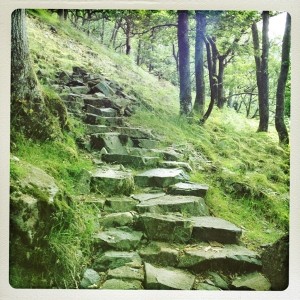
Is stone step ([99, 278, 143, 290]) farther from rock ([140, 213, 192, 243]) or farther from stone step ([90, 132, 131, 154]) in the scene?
stone step ([90, 132, 131, 154])

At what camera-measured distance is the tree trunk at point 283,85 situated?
2.77 metres

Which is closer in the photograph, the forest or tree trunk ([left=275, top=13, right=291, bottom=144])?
the forest

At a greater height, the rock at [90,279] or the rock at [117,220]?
the rock at [117,220]

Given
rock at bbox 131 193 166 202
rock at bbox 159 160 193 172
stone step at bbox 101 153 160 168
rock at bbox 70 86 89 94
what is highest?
rock at bbox 70 86 89 94

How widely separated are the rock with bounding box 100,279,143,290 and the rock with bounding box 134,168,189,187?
26.5 inches

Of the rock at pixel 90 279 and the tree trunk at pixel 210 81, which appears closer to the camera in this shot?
the rock at pixel 90 279

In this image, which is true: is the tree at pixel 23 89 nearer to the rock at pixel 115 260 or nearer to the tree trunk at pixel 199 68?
the rock at pixel 115 260

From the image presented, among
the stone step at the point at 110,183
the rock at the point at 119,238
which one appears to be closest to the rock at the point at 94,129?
the stone step at the point at 110,183

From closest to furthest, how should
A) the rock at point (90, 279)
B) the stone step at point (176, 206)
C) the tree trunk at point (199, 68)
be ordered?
the rock at point (90, 279)
the stone step at point (176, 206)
the tree trunk at point (199, 68)

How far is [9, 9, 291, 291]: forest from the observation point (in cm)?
263

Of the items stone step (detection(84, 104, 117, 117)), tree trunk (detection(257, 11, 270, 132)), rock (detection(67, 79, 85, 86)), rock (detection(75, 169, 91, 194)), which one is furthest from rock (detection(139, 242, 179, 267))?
rock (detection(67, 79, 85, 86))

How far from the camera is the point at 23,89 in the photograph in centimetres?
270

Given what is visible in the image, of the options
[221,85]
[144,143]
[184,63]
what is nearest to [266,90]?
[221,85]

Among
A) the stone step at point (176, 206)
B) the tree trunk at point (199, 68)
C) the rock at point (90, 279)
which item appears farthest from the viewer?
the tree trunk at point (199, 68)
